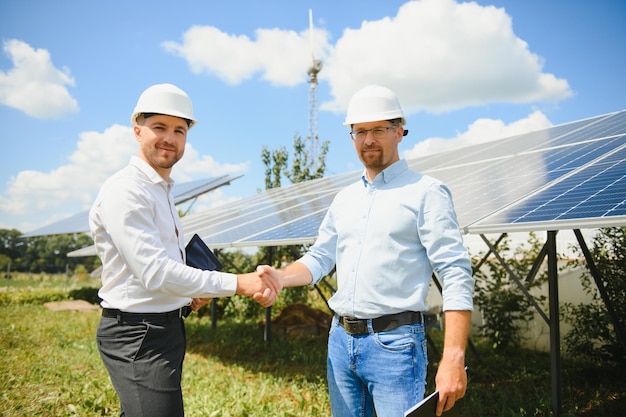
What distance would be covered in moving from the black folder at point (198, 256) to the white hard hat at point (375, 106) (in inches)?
49.9

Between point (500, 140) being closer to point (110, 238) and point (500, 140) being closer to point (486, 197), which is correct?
point (486, 197)

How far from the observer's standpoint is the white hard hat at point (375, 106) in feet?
8.32

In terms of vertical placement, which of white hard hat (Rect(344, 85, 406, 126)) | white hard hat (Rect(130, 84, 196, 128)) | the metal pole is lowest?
the metal pole

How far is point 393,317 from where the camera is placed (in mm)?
2371

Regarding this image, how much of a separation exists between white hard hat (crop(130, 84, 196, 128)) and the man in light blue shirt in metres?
0.98

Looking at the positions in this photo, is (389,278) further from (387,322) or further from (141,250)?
(141,250)

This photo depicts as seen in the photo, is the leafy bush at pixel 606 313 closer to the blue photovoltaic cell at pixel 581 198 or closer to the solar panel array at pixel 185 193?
the blue photovoltaic cell at pixel 581 198

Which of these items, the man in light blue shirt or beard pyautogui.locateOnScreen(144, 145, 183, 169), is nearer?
the man in light blue shirt

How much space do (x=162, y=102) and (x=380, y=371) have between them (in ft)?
6.16

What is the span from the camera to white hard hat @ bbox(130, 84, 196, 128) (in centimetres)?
267

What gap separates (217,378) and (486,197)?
14.5ft

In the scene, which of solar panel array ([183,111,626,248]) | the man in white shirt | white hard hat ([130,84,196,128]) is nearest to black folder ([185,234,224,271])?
the man in white shirt

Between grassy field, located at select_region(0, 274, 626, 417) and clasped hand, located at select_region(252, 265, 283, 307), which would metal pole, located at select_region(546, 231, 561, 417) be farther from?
clasped hand, located at select_region(252, 265, 283, 307)

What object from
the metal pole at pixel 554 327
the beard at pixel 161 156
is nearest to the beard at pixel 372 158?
the beard at pixel 161 156
